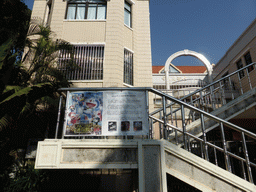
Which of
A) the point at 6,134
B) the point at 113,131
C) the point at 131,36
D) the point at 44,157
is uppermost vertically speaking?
the point at 131,36

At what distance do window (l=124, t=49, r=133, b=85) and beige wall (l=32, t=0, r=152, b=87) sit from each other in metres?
0.23

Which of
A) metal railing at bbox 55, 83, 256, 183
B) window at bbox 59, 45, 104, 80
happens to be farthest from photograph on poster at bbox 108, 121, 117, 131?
window at bbox 59, 45, 104, 80

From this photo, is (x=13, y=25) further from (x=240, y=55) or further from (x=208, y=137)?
(x=240, y=55)

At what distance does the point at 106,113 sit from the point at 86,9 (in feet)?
28.5

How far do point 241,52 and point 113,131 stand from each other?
1276cm

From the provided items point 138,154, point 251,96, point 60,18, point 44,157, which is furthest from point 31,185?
point 60,18

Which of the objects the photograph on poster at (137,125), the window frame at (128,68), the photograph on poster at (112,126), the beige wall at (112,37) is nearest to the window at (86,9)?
the beige wall at (112,37)

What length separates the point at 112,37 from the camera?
920 centimetres

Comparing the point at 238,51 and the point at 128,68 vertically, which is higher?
the point at 238,51

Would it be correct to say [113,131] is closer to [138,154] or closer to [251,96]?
[138,154]

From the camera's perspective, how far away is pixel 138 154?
10.9ft

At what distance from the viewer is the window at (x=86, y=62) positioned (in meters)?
8.61

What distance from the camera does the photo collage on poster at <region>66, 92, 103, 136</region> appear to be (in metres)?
3.59

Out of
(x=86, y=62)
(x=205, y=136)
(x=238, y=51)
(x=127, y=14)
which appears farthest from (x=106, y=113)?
(x=238, y=51)
